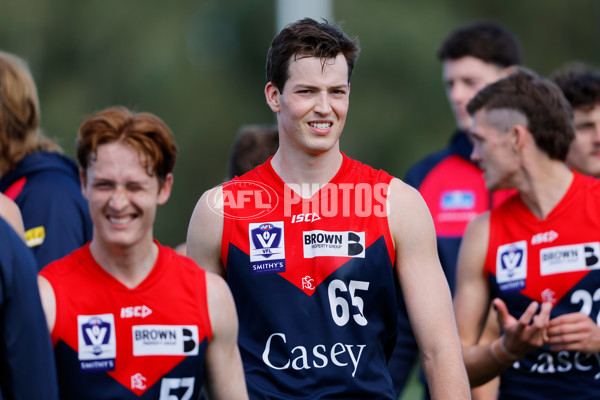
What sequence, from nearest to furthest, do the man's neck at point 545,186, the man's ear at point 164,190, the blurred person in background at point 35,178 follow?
Answer: 1. the man's ear at point 164,190
2. the blurred person in background at point 35,178
3. the man's neck at point 545,186

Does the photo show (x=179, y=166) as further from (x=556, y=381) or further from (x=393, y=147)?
(x=556, y=381)

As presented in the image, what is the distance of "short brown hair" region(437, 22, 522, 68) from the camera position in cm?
788

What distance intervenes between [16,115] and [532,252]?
2750mm

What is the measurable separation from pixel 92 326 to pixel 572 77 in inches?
151

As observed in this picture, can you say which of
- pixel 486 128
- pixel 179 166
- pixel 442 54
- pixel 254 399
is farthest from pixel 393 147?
pixel 254 399

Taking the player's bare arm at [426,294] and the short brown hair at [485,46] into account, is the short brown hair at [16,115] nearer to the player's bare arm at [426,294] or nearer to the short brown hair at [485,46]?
the player's bare arm at [426,294]

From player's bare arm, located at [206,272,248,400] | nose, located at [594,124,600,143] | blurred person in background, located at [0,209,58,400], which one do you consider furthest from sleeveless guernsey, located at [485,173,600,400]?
blurred person in background, located at [0,209,58,400]

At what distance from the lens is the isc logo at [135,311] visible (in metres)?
4.54

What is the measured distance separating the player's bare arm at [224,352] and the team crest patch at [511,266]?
192 centimetres

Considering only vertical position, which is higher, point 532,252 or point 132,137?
point 132,137

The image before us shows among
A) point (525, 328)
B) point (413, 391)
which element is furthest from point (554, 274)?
point (413, 391)

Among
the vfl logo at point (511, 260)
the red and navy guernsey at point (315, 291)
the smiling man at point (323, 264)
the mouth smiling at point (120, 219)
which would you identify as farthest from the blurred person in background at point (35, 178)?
the vfl logo at point (511, 260)

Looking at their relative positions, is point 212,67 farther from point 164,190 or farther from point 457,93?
point 164,190

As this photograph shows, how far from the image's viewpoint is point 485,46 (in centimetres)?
788
